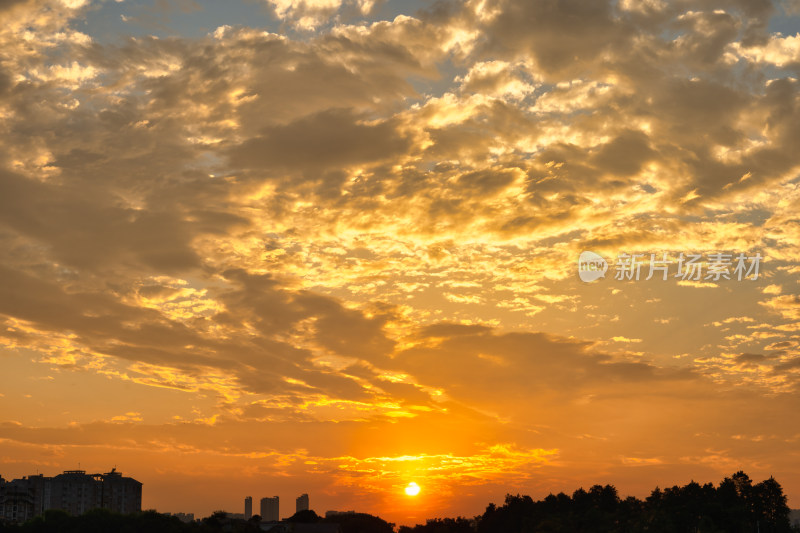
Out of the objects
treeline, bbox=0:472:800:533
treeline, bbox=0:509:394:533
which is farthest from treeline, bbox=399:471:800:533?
treeline, bbox=0:509:394:533

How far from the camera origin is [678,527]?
14225 centimetres

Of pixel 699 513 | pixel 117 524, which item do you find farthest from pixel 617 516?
pixel 117 524

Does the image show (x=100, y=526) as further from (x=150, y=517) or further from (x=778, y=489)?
(x=778, y=489)

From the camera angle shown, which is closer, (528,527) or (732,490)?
(732,490)

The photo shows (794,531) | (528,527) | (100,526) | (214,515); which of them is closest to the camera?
(794,531)

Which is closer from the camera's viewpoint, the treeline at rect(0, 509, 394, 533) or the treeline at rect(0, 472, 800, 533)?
the treeline at rect(0, 472, 800, 533)

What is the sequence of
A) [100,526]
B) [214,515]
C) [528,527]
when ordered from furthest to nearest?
[528,527], [214,515], [100,526]

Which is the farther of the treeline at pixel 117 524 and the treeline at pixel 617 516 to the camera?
the treeline at pixel 117 524

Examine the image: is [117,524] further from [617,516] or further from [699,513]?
[699,513]

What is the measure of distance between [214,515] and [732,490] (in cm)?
9963

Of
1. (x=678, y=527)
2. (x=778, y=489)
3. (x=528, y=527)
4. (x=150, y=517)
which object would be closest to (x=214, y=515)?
(x=150, y=517)

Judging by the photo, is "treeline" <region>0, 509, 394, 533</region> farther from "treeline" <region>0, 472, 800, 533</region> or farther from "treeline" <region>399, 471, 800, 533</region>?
"treeline" <region>399, 471, 800, 533</region>

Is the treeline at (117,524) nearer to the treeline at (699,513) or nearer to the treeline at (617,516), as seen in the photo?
the treeline at (617,516)

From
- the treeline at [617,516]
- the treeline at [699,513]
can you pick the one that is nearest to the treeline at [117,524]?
the treeline at [617,516]
